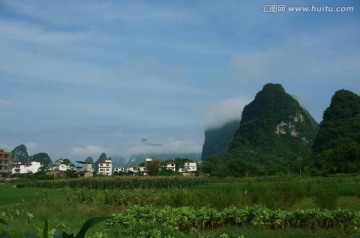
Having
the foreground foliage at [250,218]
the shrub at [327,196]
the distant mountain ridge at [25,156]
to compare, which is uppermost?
the distant mountain ridge at [25,156]

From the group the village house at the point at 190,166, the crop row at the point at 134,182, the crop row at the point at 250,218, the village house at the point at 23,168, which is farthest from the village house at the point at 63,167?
the crop row at the point at 250,218

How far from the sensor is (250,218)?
10578mm

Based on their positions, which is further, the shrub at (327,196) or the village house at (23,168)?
the village house at (23,168)

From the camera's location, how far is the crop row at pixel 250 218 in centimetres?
1021

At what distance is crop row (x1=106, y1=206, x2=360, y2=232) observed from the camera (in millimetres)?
10211

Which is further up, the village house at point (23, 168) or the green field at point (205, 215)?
the village house at point (23, 168)

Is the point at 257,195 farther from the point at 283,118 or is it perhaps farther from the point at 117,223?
the point at 283,118

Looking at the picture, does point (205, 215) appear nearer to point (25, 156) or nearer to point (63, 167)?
point (63, 167)

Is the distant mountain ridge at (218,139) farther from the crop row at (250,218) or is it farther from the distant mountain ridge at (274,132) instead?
the crop row at (250,218)

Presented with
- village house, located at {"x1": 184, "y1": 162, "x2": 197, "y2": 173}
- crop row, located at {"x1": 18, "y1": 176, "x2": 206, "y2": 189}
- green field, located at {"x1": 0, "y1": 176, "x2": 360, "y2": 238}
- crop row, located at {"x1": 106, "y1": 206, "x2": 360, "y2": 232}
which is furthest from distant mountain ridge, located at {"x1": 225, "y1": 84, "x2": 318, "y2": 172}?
crop row, located at {"x1": 106, "y1": 206, "x2": 360, "y2": 232}

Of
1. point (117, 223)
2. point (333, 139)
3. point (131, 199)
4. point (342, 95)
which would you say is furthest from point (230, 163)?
point (117, 223)

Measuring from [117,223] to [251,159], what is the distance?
76944mm

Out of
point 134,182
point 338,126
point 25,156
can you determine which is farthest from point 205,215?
point 25,156

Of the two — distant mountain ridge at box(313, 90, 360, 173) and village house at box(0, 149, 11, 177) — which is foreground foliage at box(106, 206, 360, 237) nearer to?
distant mountain ridge at box(313, 90, 360, 173)
